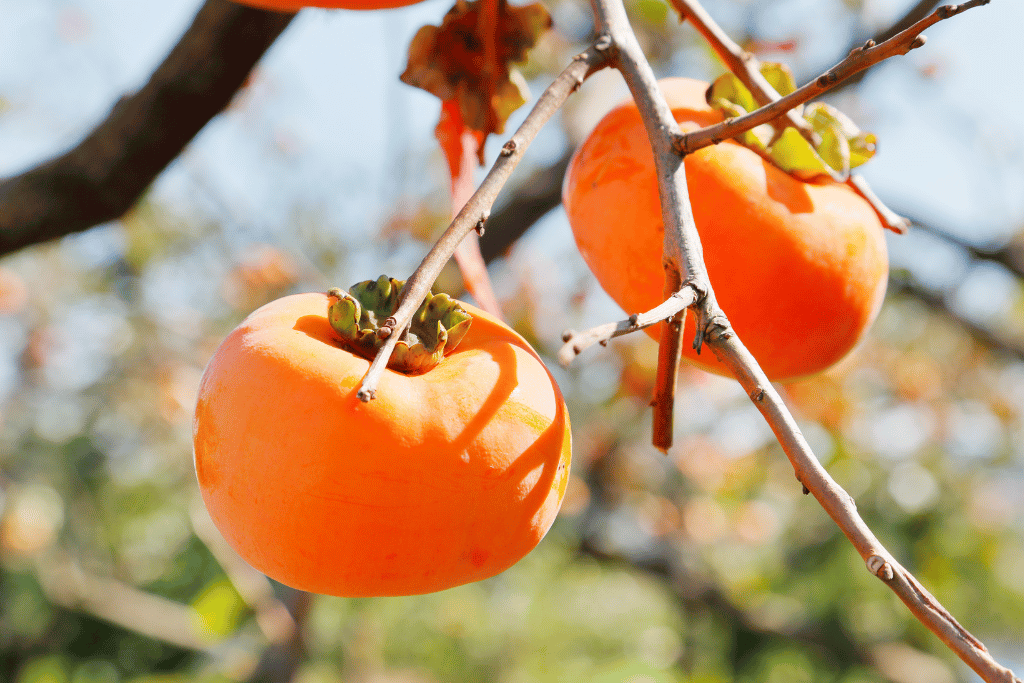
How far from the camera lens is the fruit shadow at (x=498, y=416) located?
49cm

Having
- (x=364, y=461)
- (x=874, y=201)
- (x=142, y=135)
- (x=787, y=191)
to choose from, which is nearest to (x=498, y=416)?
(x=364, y=461)

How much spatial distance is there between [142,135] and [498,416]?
1.13 meters

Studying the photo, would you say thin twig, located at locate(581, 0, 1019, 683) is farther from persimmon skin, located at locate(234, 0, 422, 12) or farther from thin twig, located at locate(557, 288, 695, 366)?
persimmon skin, located at locate(234, 0, 422, 12)

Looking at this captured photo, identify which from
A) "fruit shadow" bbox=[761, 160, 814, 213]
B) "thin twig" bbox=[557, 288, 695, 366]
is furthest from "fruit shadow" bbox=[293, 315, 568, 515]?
"fruit shadow" bbox=[761, 160, 814, 213]

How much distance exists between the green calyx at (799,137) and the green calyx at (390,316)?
359 mm

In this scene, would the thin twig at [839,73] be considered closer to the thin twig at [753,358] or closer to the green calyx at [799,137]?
the thin twig at [753,358]

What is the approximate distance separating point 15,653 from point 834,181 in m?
8.45

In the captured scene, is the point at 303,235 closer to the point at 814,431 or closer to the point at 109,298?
the point at 109,298

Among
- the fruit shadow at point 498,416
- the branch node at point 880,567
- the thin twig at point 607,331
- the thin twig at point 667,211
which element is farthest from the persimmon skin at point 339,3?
the branch node at point 880,567

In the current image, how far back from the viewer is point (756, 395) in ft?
1.34

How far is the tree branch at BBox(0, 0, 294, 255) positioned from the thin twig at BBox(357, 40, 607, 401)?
0.82 m

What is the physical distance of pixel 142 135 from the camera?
1323 millimetres

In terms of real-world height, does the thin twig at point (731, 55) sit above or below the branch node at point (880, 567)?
above

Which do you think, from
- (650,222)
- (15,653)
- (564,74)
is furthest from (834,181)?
(15,653)
